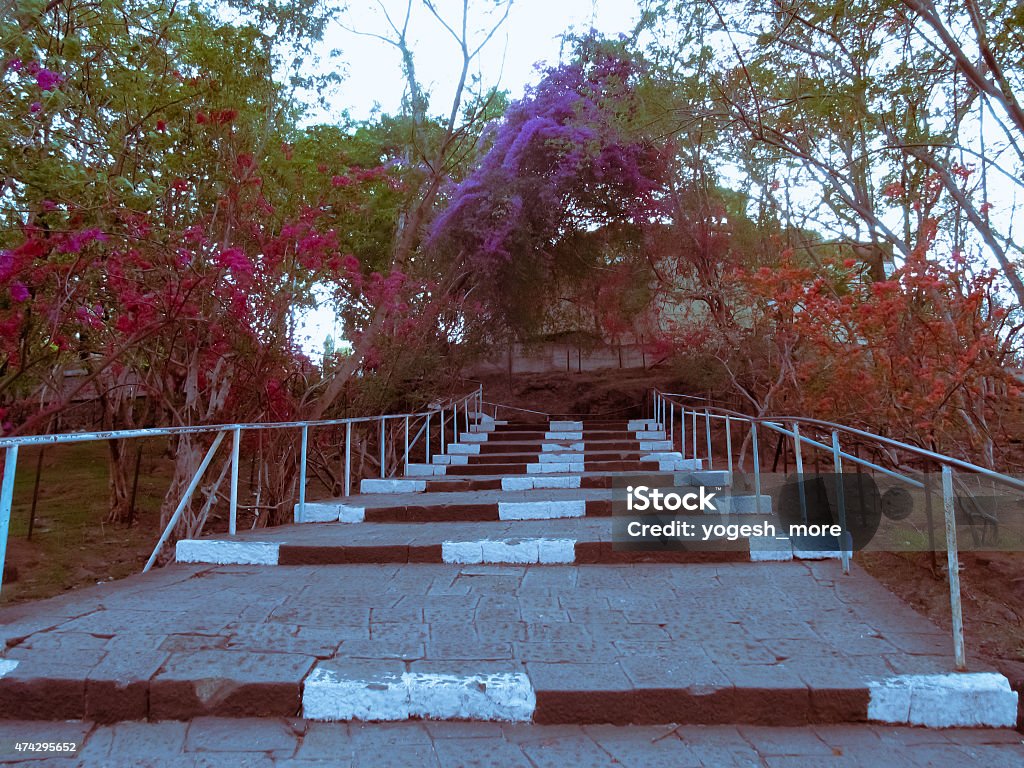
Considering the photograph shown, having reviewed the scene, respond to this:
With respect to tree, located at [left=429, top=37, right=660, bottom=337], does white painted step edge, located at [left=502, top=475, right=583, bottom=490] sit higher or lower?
lower

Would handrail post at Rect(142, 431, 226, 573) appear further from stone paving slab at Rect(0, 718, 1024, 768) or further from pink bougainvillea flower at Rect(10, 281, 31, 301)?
stone paving slab at Rect(0, 718, 1024, 768)

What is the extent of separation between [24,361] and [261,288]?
1870 mm

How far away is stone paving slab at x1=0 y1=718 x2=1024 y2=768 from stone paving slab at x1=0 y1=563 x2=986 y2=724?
59 millimetres

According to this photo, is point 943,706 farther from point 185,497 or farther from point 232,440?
point 232,440

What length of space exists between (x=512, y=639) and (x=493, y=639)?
80mm

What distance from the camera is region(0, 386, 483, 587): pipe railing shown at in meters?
2.85

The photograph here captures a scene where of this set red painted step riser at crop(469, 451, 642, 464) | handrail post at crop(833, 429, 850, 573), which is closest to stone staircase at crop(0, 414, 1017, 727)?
handrail post at crop(833, 429, 850, 573)

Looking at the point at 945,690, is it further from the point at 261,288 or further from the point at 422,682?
the point at 261,288

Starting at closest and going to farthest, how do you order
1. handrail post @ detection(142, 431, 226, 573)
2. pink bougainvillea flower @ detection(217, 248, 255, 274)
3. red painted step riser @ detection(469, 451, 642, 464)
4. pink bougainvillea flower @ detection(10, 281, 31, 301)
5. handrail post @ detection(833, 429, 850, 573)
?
1. handrail post @ detection(833, 429, 850, 573)
2. handrail post @ detection(142, 431, 226, 573)
3. pink bougainvillea flower @ detection(10, 281, 31, 301)
4. pink bougainvillea flower @ detection(217, 248, 255, 274)
5. red painted step riser @ detection(469, 451, 642, 464)

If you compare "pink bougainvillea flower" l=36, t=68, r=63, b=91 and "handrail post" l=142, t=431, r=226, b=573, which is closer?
"handrail post" l=142, t=431, r=226, b=573

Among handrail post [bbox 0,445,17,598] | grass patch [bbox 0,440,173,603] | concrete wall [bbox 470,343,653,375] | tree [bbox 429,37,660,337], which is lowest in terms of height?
grass patch [bbox 0,440,173,603]

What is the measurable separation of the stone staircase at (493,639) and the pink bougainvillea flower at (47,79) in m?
3.07

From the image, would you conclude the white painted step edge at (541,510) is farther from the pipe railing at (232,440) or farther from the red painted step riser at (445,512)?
the pipe railing at (232,440)

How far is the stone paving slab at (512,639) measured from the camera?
2307 millimetres
